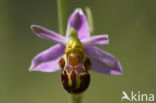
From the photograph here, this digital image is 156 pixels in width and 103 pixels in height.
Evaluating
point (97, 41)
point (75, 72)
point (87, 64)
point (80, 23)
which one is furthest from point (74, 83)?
point (80, 23)

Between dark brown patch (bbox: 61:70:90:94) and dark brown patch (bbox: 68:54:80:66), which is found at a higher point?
dark brown patch (bbox: 68:54:80:66)

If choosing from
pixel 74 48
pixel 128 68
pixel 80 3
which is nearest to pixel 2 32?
pixel 80 3

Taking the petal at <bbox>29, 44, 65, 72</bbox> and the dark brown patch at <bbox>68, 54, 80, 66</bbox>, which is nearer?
the dark brown patch at <bbox>68, 54, 80, 66</bbox>

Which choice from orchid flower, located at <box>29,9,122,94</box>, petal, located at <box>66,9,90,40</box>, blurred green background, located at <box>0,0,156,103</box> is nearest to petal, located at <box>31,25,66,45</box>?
orchid flower, located at <box>29,9,122,94</box>

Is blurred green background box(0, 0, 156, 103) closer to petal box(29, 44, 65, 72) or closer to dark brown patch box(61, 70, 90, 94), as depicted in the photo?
petal box(29, 44, 65, 72)

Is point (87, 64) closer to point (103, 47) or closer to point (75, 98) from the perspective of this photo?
point (75, 98)

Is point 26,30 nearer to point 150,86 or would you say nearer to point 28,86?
point 28,86

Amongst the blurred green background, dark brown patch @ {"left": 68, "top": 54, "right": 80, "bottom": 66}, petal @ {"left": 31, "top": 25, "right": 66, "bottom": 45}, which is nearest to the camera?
petal @ {"left": 31, "top": 25, "right": 66, "bottom": 45}
